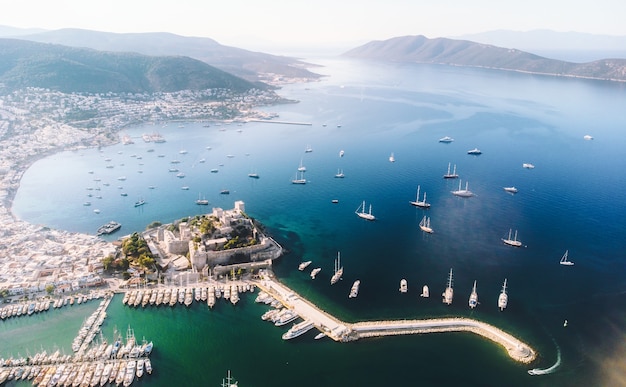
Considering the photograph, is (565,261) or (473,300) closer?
(473,300)

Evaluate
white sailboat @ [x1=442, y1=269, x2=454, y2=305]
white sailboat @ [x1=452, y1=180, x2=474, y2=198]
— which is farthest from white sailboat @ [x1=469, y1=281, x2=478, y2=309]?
white sailboat @ [x1=452, y1=180, x2=474, y2=198]

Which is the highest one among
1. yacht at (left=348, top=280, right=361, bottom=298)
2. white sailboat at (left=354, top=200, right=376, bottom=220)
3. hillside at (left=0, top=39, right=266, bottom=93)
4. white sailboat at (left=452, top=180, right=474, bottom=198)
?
hillside at (left=0, top=39, right=266, bottom=93)

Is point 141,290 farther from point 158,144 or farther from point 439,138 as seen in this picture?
point 439,138

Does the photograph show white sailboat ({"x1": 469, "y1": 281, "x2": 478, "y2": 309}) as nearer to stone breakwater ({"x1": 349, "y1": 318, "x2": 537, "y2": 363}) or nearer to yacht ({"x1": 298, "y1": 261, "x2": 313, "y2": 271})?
stone breakwater ({"x1": 349, "y1": 318, "x2": 537, "y2": 363})

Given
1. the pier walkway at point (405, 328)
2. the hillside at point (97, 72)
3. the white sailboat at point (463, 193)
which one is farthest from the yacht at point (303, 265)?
the hillside at point (97, 72)

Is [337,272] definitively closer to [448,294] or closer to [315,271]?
[315,271]

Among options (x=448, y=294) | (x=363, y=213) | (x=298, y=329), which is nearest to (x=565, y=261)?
(x=448, y=294)

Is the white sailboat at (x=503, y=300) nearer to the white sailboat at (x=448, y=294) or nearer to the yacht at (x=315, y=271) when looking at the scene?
the white sailboat at (x=448, y=294)
